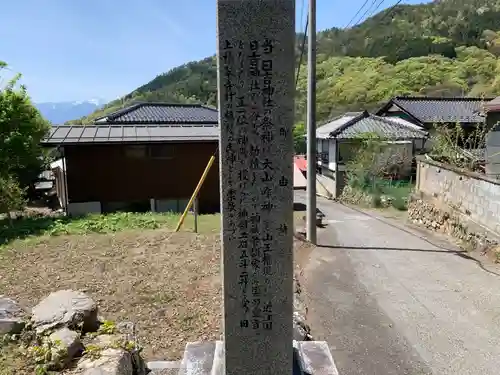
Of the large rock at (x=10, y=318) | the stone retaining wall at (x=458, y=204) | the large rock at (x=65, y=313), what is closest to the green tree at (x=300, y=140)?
the stone retaining wall at (x=458, y=204)

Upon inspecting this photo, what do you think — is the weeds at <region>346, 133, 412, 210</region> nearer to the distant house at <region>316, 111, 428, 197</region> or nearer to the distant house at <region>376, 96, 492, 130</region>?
the distant house at <region>316, 111, 428, 197</region>

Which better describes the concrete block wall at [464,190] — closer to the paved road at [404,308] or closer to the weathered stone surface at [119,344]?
the paved road at [404,308]

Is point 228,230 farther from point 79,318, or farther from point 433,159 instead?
point 433,159

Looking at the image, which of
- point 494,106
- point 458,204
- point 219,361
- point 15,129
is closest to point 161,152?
point 15,129

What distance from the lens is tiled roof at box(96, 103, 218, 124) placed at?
24578mm

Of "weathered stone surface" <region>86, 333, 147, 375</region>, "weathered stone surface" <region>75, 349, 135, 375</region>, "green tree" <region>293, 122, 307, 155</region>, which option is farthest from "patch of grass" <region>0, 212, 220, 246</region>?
"green tree" <region>293, 122, 307, 155</region>

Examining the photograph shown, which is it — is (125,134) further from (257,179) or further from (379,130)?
(379,130)

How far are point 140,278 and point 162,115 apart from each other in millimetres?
20977

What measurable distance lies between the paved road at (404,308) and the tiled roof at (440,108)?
62.8ft

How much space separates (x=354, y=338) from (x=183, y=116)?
2256 cm

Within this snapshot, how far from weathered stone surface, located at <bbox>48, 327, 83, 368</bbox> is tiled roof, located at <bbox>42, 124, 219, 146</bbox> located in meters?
9.96

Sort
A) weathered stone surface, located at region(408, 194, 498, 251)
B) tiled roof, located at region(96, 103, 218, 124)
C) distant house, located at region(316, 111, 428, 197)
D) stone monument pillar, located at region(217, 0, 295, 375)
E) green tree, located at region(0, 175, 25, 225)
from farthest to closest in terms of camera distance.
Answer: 1. tiled roof, located at region(96, 103, 218, 124)
2. distant house, located at region(316, 111, 428, 197)
3. green tree, located at region(0, 175, 25, 225)
4. weathered stone surface, located at region(408, 194, 498, 251)
5. stone monument pillar, located at region(217, 0, 295, 375)

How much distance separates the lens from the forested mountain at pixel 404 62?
157 ft

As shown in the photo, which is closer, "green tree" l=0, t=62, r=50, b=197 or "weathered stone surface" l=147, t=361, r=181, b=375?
"weathered stone surface" l=147, t=361, r=181, b=375
